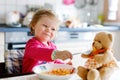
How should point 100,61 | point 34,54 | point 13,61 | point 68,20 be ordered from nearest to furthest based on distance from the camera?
point 100,61
point 34,54
point 13,61
point 68,20

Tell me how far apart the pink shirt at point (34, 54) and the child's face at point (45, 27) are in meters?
0.05

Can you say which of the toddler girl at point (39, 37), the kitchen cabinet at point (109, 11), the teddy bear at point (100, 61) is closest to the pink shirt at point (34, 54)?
the toddler girl at point (39, 37)

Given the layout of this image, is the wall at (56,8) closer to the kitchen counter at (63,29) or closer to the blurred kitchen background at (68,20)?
the blurred kitchen background at (68,20)

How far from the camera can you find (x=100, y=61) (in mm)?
950

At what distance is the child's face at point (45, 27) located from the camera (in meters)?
1.38

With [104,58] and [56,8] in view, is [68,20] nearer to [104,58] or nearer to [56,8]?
[56,8]

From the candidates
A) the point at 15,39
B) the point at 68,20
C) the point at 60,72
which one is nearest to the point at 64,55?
the point at 60,72

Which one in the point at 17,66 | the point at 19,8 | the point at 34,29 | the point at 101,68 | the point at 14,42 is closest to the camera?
the point at 101,68

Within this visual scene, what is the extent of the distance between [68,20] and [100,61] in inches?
82.8

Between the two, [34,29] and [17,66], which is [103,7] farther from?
[17,66]

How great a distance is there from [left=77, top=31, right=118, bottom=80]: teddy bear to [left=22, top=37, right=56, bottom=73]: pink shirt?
0.20 metres

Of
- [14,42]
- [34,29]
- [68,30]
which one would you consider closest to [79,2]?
[68,30]

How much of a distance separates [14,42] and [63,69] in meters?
1.63

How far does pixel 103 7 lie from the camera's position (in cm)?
370
